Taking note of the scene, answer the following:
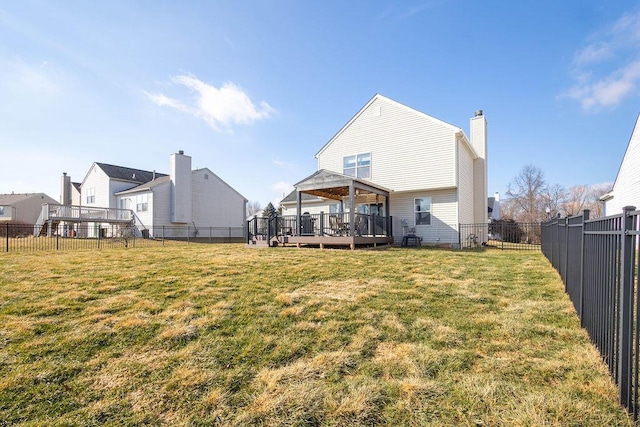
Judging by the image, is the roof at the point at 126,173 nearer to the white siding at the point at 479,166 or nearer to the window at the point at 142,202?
the window at the point at 142,202

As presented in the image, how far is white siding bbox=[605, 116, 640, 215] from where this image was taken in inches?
480

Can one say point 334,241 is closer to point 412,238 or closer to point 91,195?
point 412,238

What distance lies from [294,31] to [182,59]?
4.45m

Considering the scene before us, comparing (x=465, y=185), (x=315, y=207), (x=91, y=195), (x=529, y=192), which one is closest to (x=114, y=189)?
(x=91, y=195)

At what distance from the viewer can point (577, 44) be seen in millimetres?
12836

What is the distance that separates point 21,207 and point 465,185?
174 ft

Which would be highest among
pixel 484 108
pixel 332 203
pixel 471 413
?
pixel 484 108

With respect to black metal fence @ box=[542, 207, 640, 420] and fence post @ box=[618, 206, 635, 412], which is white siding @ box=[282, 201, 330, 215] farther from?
fence post @ box=[618, 206, 635, 412]

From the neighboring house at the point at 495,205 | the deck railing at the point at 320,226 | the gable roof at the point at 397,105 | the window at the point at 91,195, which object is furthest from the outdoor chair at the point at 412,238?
the neighboring house at the point at 495,205

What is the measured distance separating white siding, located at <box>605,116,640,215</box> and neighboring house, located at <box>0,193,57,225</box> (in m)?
56.3

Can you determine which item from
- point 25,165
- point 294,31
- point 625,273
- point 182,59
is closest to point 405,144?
point 294,31

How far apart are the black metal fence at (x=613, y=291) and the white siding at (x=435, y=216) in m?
10.8

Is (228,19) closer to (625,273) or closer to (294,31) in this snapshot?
(294,31)

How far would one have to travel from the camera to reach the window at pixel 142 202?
2432 centimetres
